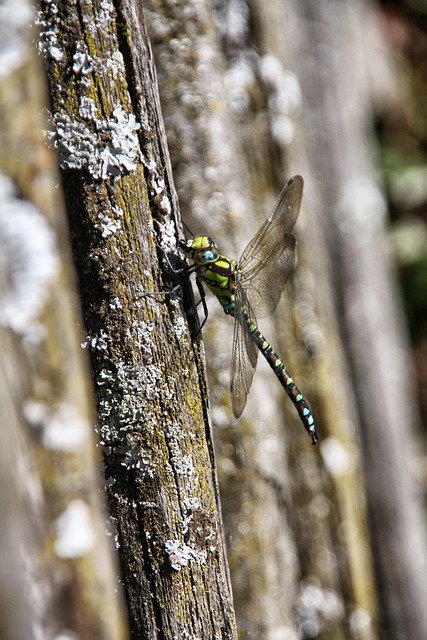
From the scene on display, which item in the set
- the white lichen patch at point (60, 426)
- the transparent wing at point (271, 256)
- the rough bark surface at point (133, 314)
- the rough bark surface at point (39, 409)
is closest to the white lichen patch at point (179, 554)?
the rough bark surface at point (133, 314)

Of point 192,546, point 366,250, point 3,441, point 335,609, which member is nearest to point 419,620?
point 335,609

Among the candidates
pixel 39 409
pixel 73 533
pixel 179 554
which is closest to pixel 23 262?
pixel 39 409

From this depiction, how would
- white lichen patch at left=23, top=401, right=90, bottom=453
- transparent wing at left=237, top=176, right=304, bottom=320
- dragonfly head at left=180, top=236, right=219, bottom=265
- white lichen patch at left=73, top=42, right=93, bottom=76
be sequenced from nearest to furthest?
1. white lichen patch at left=73, top=42, right=93, bottom=76
2. white lichen patch at left=23, top=401, right=90, bottom=453
3. dragonfly head at left=180, top=236, right=219, bottom=265
4. transparent wing at left=237, top=176, right=304, bottom=320

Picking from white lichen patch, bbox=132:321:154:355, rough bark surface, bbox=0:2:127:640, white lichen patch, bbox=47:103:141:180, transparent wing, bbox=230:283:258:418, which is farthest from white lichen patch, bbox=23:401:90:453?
white lichen patch, bbox=47:103:141:180

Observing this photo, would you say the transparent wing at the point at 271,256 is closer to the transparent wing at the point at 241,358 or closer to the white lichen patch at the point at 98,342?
the transparent wing at the point at 241,358

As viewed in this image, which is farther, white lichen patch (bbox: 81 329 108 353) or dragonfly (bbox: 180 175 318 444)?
dragonfly (bbox: 180 175 318 444)

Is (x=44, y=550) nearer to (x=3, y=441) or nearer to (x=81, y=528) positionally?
(x=81, y=528)

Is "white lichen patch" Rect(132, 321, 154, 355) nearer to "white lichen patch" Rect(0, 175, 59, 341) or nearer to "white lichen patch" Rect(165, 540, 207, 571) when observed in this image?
"white lichen patch" Rect(0, 175, 59, 341)
